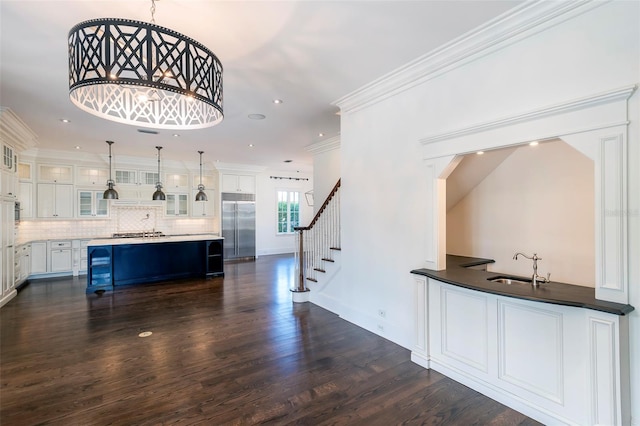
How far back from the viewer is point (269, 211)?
11047mm

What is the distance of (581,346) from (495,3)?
2615 millimetres

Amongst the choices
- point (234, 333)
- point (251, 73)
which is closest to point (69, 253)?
point (234, 333)

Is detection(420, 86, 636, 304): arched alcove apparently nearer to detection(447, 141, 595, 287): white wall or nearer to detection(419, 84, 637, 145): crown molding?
detection(419, 84, 637, 145): crown molding

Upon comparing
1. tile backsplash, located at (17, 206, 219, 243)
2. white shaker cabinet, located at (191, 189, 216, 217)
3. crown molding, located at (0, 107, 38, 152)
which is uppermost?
crown molding, located at (0, 107, 38, 152)

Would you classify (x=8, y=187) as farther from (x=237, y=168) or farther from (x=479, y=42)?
(x=479, y=42)

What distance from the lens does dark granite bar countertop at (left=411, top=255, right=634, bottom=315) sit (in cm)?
198

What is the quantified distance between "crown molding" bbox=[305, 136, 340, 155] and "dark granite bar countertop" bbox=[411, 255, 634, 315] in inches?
147

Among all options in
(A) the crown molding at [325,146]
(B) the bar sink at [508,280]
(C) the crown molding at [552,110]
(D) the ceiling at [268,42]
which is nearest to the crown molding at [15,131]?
(D) the ceiling at [268,42]

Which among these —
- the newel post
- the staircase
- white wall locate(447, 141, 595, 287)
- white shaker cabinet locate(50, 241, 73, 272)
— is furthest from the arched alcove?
white shaker cabinet locate(50, 241, 73, 272)

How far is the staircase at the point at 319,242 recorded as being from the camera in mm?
4992

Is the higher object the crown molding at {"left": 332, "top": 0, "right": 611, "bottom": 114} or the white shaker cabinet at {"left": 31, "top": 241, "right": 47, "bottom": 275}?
the crown molding at {"left": 332, "top": 0, "right": 611, "bottom": 114}

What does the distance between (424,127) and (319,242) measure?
8.99 feet

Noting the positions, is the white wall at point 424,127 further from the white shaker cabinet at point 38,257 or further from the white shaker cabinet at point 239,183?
the white shaker cabinet at point 38,257

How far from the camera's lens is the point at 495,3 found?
7.55 feet
